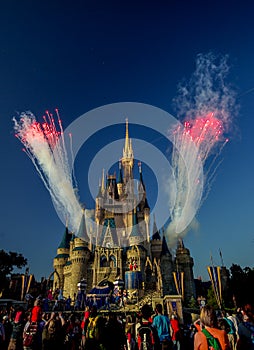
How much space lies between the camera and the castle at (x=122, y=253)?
52.2 meters

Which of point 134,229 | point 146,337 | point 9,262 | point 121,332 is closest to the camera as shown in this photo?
point 121,332

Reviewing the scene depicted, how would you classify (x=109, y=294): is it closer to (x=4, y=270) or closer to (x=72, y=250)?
(x=72, y=250)

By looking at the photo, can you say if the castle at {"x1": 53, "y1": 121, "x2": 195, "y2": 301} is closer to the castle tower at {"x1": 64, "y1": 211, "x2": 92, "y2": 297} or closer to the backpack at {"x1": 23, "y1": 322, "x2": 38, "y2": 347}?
the castle tower at {"x1": 64, "y1": 211, "x2": 92, "y2": 297}

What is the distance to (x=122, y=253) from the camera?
187 ft

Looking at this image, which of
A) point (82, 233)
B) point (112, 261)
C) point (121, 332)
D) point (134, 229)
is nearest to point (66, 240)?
point (82, 233)

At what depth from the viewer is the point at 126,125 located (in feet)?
324

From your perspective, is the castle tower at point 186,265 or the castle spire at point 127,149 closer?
the castle tower at point 186,265

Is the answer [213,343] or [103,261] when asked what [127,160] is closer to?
[103,261]

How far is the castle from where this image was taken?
5222cm

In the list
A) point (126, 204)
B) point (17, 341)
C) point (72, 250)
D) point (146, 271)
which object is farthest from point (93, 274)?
point (17, 341)

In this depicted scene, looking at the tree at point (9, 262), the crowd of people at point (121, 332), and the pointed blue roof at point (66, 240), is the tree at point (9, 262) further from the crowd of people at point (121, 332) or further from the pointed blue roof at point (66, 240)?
the crowd of people at point (121, 332)

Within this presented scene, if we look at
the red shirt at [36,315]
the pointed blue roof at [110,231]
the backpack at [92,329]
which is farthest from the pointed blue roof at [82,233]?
the backpack at [92,329]

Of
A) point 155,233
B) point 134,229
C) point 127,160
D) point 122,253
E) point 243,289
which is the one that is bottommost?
point 243,289

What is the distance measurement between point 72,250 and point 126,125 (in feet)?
185
